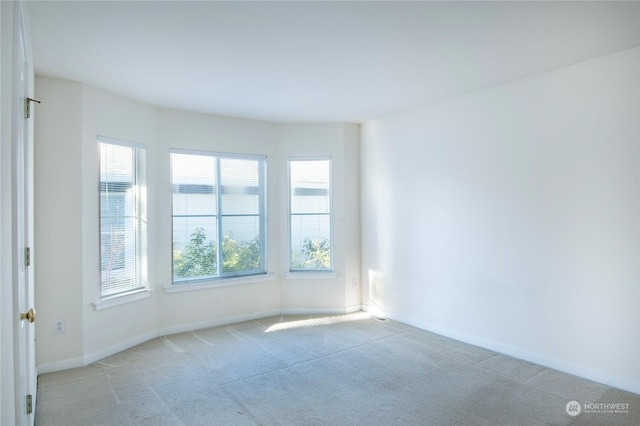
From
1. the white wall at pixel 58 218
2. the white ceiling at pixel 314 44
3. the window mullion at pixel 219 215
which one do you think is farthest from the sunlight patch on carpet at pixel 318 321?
the white ceiling at pixel 314 44

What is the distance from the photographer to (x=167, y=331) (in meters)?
4.59

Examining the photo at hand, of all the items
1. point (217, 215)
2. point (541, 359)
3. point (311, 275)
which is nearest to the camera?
point (541, 359)

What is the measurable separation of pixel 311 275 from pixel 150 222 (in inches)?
86.3

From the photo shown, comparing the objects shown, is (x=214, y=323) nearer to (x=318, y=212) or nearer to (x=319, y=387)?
(x=318, y=212)

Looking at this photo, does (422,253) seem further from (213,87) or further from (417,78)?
(213,87)

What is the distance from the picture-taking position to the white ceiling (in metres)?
2.44

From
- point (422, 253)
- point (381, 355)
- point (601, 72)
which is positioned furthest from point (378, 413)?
point (601, 72)

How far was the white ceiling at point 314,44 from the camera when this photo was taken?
2441 millimetres

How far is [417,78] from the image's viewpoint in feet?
12.1

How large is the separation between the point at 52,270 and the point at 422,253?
152 inches

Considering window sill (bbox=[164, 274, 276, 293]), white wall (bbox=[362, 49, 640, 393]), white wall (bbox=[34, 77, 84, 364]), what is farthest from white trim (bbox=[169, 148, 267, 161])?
white wall (bbox=[362, 49, 640, 393])

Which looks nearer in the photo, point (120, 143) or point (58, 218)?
point (58, 218)

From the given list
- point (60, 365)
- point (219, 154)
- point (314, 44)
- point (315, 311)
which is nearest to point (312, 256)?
point (315, 311)

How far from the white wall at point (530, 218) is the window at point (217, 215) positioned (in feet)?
6.05
